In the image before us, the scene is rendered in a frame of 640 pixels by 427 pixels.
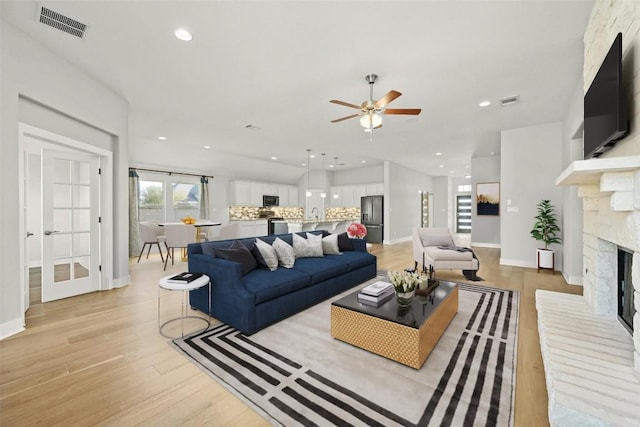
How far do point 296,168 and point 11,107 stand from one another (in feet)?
26.3

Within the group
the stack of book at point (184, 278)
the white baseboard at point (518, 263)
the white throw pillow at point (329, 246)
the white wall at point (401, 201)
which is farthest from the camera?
the white wall at point (401, 201)

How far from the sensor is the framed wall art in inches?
310

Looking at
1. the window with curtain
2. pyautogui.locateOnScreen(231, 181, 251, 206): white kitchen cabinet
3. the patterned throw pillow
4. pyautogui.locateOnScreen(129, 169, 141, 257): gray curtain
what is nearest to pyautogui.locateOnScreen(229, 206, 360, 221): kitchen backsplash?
pyautogui.locateOnScreen(231, 181, 251, 206): white kitchen cabinet

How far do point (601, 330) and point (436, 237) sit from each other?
3.22 metres

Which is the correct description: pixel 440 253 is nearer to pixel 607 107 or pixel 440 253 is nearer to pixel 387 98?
pixel 387 98

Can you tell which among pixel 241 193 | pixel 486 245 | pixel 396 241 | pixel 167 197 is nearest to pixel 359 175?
pixel 396 241

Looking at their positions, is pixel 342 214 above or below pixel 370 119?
below

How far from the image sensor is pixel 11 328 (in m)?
2.57

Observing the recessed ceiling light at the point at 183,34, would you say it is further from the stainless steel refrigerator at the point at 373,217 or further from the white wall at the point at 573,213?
the stainless steel refrigerator at the point at 373,217

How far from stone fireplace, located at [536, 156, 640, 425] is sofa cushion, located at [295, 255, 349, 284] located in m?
2.15

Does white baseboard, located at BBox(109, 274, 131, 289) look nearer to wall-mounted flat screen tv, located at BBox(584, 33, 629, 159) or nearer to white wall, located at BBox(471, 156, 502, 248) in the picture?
wall-mounted flat screen tv, located at BBox(584, 33, 629, 159)

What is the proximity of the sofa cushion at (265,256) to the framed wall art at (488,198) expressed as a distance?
7343 millimetres

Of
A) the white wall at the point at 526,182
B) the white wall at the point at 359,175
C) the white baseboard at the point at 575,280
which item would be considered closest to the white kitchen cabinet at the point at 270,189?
the white wall at the point at 359,175

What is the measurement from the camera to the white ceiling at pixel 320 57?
2275 mm
